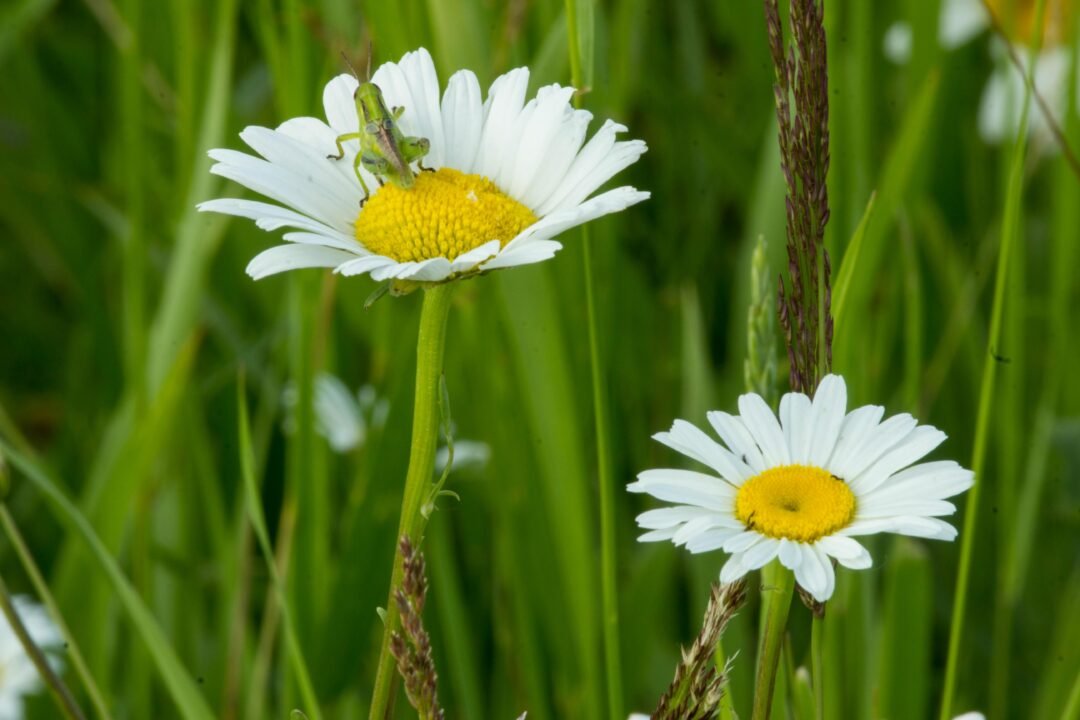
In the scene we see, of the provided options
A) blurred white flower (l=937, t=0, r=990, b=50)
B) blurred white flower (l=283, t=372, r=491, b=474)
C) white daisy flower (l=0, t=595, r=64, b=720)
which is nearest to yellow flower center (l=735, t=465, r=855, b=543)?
blurred white flower (l=283, t=372, r=491, b=474)

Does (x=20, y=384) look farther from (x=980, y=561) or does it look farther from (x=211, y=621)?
(x=980, y=561)

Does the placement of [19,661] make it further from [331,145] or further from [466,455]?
[331,145]

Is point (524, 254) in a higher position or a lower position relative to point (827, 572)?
higher

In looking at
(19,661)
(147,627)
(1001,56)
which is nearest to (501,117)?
(147,627)

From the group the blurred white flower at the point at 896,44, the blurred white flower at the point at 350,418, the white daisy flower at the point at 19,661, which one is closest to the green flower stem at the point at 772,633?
the blurred white flower at the point at 350,418

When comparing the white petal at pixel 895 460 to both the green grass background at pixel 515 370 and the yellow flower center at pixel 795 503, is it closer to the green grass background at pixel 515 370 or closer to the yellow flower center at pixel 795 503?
the yellow flower center at pixel 795 503

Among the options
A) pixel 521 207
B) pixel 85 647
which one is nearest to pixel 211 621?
pixel 85 647

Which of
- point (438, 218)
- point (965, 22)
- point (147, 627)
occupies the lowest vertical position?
point (147, 627)
